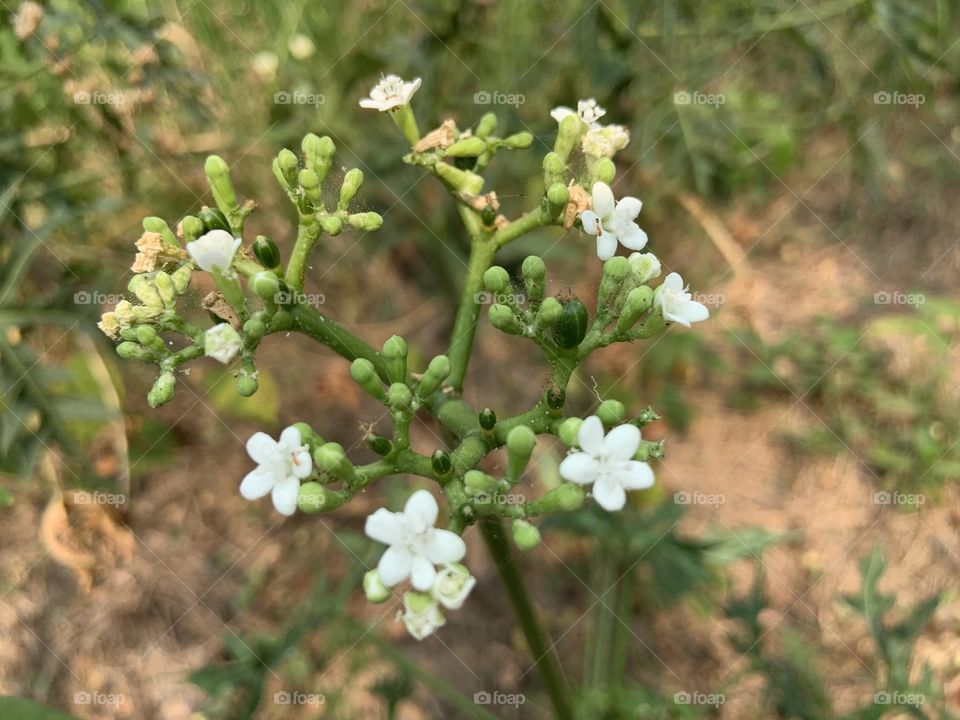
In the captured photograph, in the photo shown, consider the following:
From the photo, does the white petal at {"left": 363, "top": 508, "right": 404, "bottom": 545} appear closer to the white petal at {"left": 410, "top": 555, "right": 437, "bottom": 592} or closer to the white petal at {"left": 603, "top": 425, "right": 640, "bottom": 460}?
the white petal at {"left": 410, "top": 555, "right": 437, "bottom": 592}

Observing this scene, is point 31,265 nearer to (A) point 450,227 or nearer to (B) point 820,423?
(A) point 450,227

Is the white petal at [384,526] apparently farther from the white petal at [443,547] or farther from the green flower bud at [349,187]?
the green flower bud at [349,187]

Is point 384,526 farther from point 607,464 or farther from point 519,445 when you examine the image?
point 607,464

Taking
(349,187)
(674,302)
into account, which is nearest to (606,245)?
(674,302)

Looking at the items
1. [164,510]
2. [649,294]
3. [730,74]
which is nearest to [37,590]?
[164,510]

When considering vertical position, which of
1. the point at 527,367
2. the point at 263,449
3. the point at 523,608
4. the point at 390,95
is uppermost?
the point at 390,95

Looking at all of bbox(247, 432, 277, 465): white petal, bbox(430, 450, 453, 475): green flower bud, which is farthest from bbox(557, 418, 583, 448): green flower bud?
bbox(247, 432, 277, 465): white petal

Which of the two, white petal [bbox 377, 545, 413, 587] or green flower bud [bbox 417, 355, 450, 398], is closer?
white petal [bbox 377, 545, 413, 587]

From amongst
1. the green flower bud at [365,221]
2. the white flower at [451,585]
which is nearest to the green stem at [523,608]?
the white flower at [451,585]
